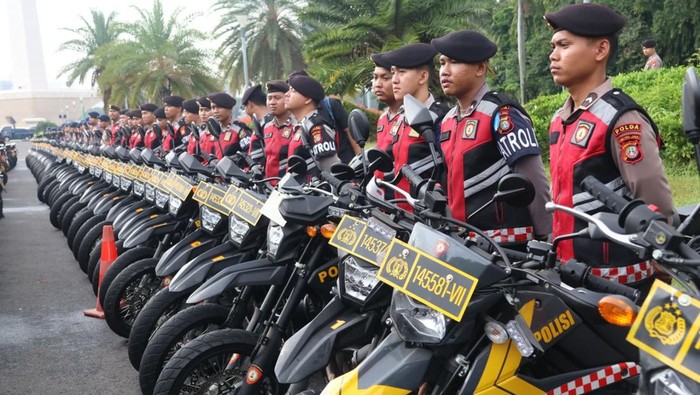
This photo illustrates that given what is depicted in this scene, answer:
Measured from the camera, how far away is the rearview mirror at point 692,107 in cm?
160

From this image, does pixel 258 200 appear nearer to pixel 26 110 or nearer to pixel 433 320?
pixel 433 320

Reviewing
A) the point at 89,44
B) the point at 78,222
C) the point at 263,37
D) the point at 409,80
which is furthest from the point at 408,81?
the point at 89,44

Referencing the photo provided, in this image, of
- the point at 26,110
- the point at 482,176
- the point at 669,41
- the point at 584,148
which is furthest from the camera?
the point at 26,110

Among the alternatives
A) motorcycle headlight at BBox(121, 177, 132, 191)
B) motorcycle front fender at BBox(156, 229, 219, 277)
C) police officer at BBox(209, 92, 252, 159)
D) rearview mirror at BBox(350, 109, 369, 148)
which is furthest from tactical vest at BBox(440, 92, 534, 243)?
motorcycle headlight at BBox(121, 177, 132, 191)

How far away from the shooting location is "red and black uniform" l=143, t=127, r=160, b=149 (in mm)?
11336

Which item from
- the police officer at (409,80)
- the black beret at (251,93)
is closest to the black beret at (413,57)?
the police officer at (409,80)

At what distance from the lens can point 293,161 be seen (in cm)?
386

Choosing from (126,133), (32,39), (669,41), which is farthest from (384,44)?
(32,39)

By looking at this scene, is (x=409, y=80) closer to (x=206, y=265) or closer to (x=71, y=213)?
(x=206, y=265)

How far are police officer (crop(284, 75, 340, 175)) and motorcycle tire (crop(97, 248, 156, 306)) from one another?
130 centimetres

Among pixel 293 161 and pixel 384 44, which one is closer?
pixel 293 161

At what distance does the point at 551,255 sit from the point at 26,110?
85927 mm

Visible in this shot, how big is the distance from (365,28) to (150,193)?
12.1m

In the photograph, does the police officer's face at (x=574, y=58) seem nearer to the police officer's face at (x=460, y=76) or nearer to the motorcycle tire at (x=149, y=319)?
the police officer's face at (x=460, y=76)
